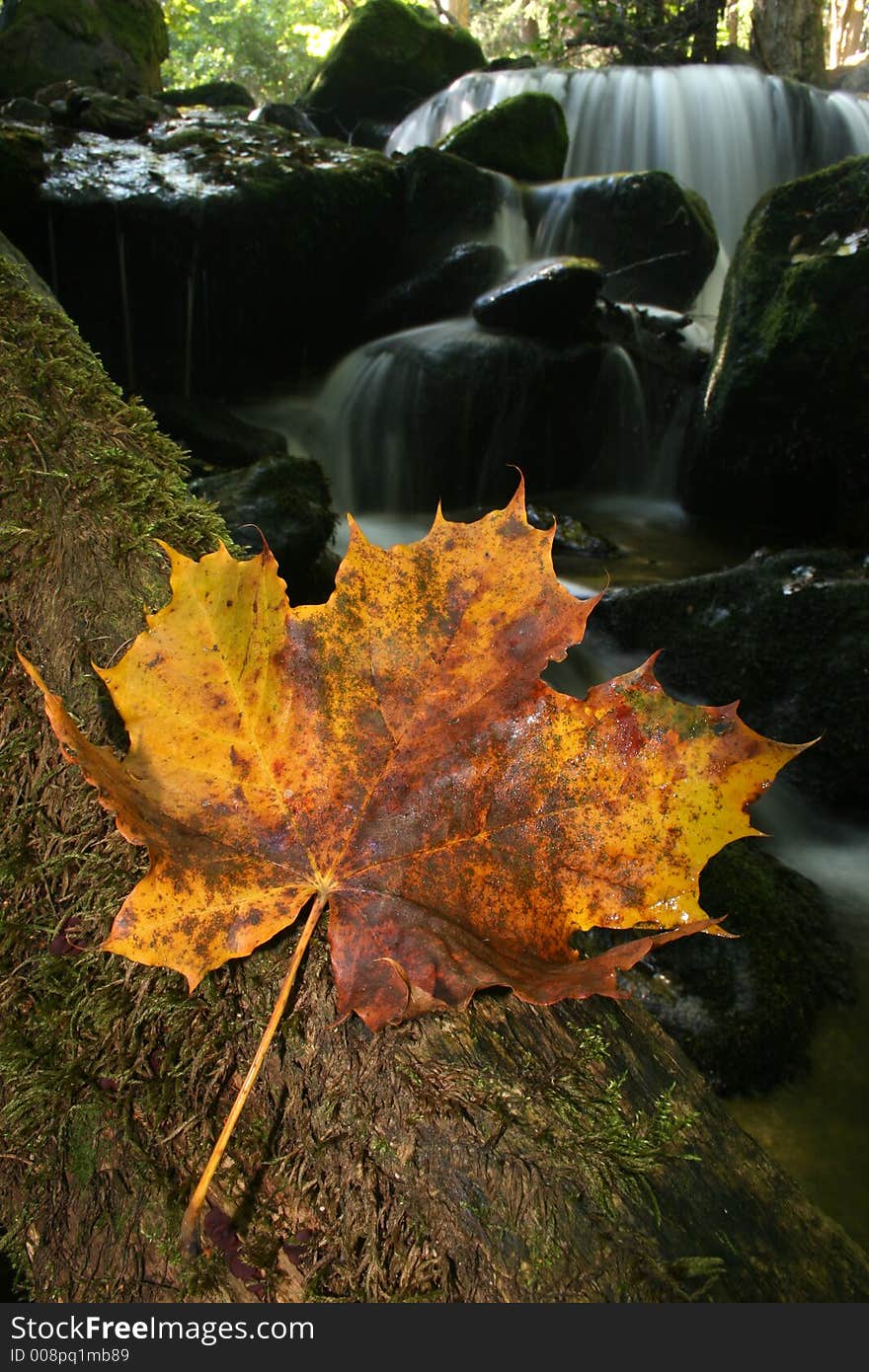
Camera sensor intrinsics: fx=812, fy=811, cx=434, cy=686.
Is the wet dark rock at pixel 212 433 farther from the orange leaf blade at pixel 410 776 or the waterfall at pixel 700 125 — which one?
the waterfall at pixel 700 125

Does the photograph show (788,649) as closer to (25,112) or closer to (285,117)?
(25,112)

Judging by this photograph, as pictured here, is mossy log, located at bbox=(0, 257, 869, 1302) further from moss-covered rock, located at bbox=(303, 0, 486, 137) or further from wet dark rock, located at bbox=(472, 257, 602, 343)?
moss-covered rock, located at bbox=(303, 0, 486, 137)

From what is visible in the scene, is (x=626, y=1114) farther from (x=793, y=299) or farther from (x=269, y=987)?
(x=793, y=299)

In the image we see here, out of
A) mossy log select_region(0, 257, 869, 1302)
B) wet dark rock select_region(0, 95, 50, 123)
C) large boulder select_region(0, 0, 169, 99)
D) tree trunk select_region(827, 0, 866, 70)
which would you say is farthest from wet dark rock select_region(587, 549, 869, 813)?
tree trunk select_region(827, 0, 866, 70)

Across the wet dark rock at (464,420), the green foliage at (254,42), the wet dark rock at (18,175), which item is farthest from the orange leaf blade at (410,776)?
the green foliage at (254,42)

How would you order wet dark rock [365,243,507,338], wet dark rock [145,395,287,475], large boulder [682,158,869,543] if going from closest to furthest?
1. large boulder [682,158,869,543]
2. wet dark rock [145,395,287,475]
3. wet dark rock [365,243,507,338]

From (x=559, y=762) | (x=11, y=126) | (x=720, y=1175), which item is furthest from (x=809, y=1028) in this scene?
(x=11, y=126)
